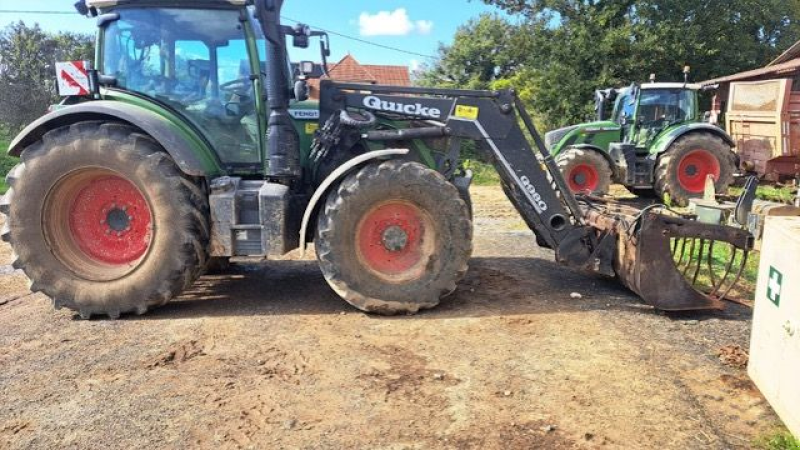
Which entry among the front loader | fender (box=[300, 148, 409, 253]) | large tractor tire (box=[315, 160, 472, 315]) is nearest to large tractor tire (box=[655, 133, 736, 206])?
the front loader

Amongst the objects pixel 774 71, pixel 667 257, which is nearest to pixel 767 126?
pixel 774 71

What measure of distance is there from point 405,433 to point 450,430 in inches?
9.1

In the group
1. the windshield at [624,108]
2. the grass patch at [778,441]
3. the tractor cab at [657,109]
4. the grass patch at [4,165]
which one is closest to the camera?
the grass patch at [778,441]

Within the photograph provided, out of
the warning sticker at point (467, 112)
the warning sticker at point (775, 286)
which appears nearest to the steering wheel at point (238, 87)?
the warning sticker at point (467, 112)

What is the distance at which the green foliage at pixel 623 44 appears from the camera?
1948cm

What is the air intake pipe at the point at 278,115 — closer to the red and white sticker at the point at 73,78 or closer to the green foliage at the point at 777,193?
the red and white sticker at the point at 73,78

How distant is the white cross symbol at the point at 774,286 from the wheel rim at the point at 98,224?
4329 mm

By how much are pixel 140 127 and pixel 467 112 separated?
8.76ft

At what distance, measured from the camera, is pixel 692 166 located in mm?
11180

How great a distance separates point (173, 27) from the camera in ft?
15.9

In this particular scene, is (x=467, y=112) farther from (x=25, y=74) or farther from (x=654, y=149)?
(x=25, y=74)

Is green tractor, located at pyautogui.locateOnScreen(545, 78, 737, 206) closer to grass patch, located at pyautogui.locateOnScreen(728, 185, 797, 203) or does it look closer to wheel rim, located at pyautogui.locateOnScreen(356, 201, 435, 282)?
grass patch, located at pyautogui.locateOnScreen(728, 185, 797, 203)

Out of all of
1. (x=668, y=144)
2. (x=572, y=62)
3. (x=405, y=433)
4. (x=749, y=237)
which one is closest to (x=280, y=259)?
(x=405, y=433)

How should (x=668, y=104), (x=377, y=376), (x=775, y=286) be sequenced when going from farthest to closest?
(x=668, y=104) → (x=377, y=376) → (x=775, y=286)
